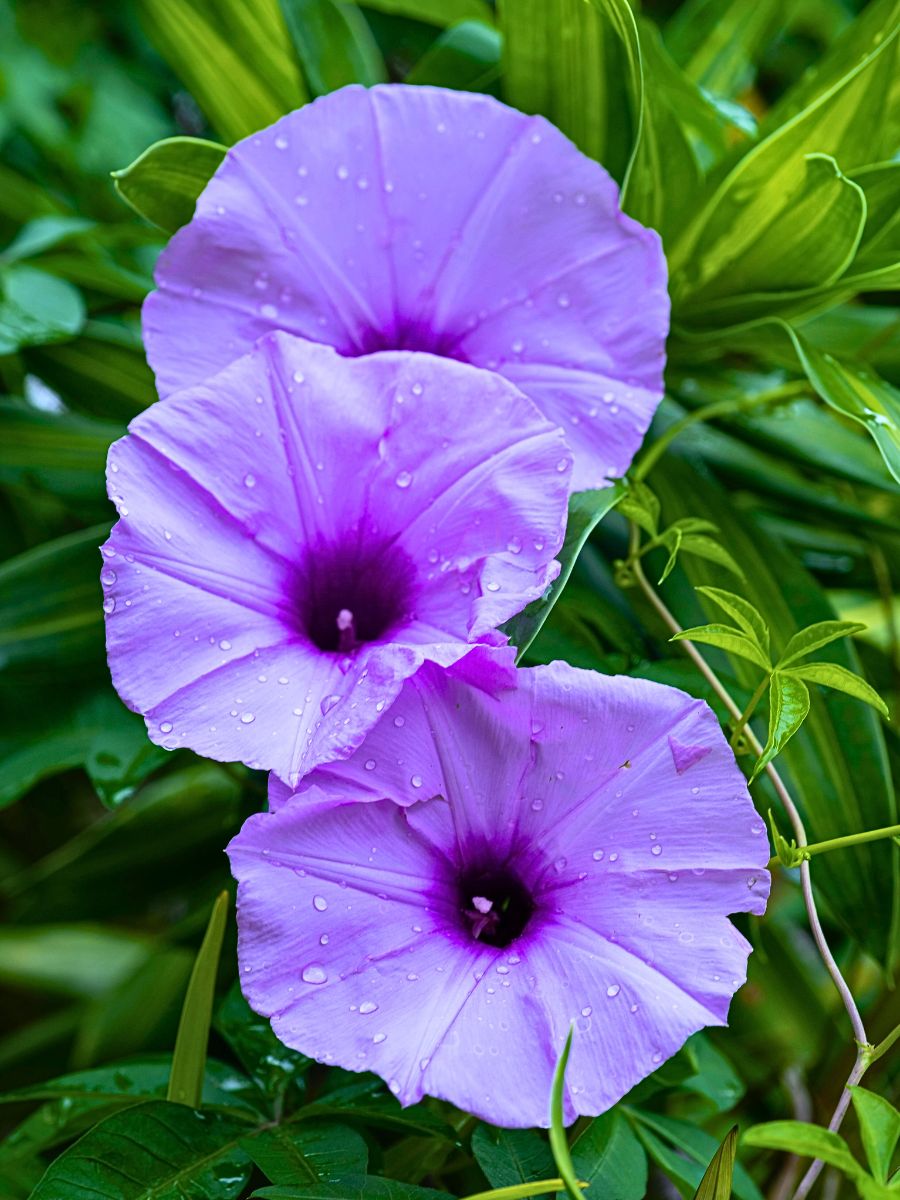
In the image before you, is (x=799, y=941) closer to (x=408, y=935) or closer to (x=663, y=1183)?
(x=663, y=1183)

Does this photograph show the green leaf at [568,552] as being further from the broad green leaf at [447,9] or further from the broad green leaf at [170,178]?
the broad green leaf at [447,9]

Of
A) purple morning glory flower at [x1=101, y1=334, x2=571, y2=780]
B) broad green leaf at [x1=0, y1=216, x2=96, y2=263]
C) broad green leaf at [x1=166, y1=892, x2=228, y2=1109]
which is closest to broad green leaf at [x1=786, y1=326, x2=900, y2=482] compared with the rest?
purple morning glory flower at [x1=101, y1=334, x2=571, y2=780]

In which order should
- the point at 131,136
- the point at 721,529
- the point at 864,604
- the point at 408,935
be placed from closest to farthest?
the point at 408,935 < the point at 721,529 < the point at 864,604 < the point at 131,136

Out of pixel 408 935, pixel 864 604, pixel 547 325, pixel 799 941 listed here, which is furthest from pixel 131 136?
pixel 799 941

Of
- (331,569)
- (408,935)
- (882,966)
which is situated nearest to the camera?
(408,935)

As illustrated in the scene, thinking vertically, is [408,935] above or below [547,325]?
below

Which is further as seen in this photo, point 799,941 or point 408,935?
point 799,941
